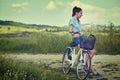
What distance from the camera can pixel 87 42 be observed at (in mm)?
3717

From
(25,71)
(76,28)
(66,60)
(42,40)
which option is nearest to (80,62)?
(66,60)

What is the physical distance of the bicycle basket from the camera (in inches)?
146

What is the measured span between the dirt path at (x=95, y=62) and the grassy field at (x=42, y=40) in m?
0.06

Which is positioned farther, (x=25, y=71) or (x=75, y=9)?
(x=75, y=9)

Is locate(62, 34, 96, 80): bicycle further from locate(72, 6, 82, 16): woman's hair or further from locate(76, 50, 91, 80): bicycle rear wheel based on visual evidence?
locate(72, 6, 82, 16): woman's hair

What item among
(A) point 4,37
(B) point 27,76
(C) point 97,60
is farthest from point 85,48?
(A) point 4,37

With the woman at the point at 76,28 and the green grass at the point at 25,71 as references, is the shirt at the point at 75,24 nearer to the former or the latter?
the woman at the point at 76,28

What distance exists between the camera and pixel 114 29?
3.93 meters

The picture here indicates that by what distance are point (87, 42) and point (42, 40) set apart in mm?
549

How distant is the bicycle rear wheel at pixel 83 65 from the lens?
3.70 meters

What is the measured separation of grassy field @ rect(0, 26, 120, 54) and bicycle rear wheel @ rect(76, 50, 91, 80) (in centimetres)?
18

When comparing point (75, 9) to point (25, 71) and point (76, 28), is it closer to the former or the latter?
point (76, 28)

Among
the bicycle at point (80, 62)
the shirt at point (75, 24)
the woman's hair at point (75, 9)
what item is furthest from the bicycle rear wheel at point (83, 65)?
the woman's hair at point (75, 9)

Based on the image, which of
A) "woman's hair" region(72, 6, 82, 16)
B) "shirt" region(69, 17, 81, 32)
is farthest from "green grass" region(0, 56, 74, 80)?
"woman's hair" region(72, 6, 82, 16)
